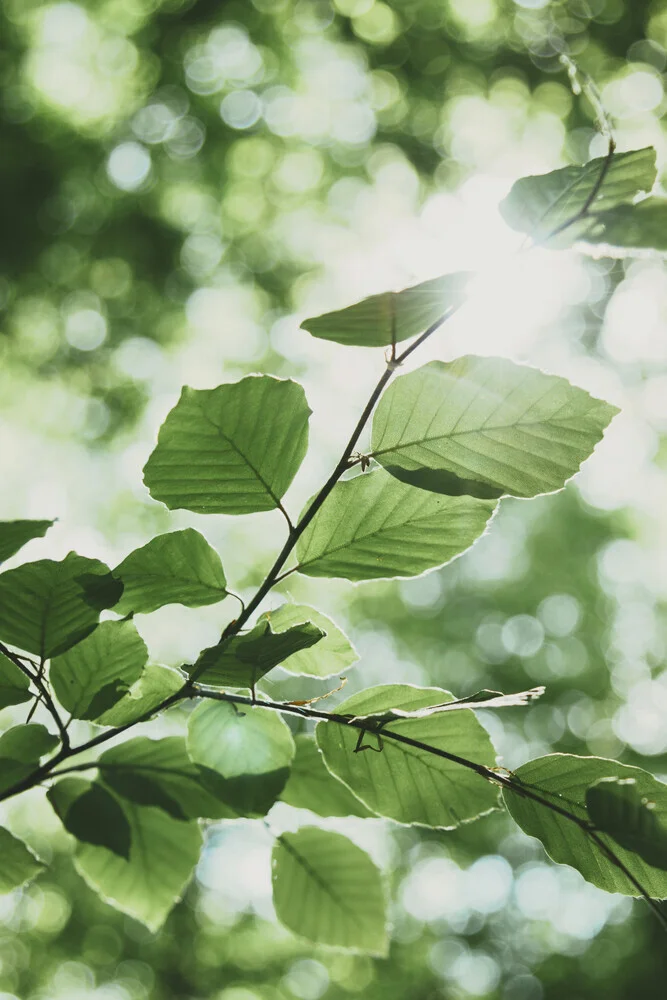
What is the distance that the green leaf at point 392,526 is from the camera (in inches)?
17.1

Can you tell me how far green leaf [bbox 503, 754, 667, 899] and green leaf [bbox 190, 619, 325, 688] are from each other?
16cm

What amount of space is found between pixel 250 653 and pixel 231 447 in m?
0.12

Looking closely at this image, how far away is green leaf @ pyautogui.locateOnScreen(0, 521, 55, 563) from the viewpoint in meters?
0.39

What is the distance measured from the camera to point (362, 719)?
43 centimetres

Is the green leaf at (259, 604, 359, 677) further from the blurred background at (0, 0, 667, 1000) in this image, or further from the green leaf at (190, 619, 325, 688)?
the blurred background at (0, 0, 667, 1000)

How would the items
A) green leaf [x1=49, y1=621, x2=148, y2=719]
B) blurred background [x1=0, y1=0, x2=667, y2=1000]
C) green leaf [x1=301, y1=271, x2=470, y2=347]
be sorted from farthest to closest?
blurred background [x1=0, y1=0, x2=667, y2=1000], green leaf [x1=49, y1=621, x2=148, y2=719], green leaf [x1=301, y1=271, x2=470, y2=347]

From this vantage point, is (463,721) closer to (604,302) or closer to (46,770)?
(46,770)

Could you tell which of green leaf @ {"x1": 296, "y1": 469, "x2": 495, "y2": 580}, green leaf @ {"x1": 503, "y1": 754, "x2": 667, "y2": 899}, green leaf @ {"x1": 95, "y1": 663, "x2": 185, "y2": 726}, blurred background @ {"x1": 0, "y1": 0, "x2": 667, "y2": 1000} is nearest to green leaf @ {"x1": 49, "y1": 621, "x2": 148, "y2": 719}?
green leaf @ {"x1": 95, "y1": 663, "x2": 185, "y2": 726}

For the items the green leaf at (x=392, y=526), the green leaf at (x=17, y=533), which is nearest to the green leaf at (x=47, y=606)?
the green leaf at (x=17, y=533)

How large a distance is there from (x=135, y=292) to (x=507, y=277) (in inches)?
298

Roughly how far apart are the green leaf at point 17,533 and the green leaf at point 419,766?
0.20 metres

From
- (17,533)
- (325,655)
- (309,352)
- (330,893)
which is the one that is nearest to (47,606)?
(17,533)

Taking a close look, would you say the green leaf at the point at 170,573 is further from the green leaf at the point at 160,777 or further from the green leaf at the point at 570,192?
the green leaf at the point at 570,192

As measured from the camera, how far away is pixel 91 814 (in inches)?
18.9
